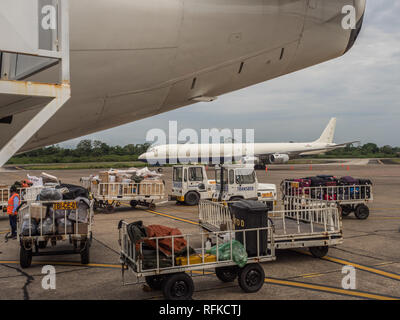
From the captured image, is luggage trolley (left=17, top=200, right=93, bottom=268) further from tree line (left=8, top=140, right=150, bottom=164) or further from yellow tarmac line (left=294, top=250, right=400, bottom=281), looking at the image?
tree line (left=8, top=140, right=150, bottom=164)

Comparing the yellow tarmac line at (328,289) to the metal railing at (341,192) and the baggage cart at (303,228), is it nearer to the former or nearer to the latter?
the baggage cart at (303,228)

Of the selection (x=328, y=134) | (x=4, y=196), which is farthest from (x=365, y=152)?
(x=4, y=196)

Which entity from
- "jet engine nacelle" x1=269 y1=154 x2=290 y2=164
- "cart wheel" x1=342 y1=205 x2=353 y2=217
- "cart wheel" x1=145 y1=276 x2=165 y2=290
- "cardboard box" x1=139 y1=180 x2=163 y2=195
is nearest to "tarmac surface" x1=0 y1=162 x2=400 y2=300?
"cart wheel" x1=145 y1=276 x2=165 y2=290

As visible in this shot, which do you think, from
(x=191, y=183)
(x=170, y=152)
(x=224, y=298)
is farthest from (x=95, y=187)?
(x=170, y=152)

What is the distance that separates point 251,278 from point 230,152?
44244 millimetres

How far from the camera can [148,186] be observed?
18312mm

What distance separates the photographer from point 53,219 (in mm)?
8836

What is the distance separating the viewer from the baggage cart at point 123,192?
17734mm

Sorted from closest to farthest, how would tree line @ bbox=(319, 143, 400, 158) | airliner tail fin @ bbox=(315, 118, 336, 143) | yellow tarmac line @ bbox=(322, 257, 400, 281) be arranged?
yellow tarmac line @ bbox=(322, 257, 400, 281) < airliner tail fin @ bbox=(315, 118, 336, 143) < tree line @ bbox=(319, 143, 400, 158)

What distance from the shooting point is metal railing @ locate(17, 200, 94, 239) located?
345 inches

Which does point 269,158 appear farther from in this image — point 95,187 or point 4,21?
point 4,21

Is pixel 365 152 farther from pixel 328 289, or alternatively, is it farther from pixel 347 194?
pixel 328 289

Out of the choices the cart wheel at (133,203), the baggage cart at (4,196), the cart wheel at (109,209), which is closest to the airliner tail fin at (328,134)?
the cart wheel at (133,203)

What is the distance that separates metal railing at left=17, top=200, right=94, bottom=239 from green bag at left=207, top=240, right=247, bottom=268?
3.35m
